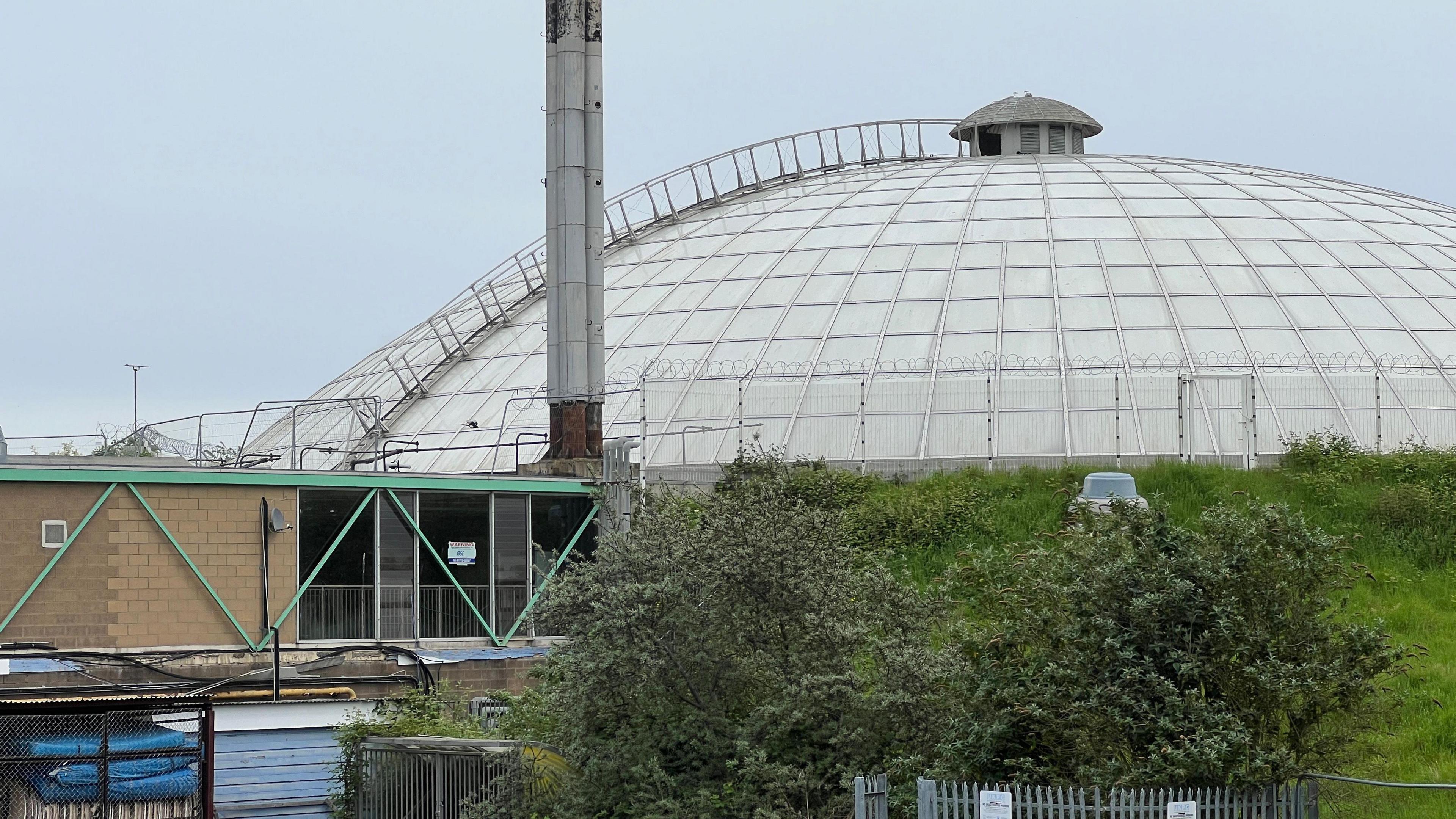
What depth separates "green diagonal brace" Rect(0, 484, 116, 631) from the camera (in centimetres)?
2694

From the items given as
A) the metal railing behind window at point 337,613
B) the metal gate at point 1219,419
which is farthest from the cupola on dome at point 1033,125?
the metal railing behind window at point 337,613

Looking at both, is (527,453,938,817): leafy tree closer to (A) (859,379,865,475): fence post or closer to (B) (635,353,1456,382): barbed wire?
(A) (859,379,865,475): fence post

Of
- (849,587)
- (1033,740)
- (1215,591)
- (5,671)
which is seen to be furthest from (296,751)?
(1215,591)

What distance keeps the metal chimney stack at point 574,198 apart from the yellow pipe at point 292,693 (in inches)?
398

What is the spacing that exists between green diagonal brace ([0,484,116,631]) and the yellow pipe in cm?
321

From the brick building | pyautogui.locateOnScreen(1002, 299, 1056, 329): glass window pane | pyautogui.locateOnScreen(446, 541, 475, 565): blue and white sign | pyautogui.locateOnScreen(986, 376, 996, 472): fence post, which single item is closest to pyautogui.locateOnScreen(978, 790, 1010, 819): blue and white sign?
the brick building

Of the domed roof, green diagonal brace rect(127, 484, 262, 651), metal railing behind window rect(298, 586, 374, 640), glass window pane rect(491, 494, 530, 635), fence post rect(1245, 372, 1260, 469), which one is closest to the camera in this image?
green diagonal brace rect(127, 484, 262, 651)

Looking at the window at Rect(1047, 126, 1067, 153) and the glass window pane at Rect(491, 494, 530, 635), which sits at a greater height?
the window at Rect(1047, 126, 1067, 153)

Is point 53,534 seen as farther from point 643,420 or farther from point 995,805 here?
point 995,805

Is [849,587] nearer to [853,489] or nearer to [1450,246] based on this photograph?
[853,489]

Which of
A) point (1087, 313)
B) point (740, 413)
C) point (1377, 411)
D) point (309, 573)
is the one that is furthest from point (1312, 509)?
point (309, 573)

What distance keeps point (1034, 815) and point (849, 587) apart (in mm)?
4218

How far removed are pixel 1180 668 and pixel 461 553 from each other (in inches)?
621

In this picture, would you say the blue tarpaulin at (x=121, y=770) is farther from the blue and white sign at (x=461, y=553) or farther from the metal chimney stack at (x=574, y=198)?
the metal chimney stack at (x=574, y=198)
